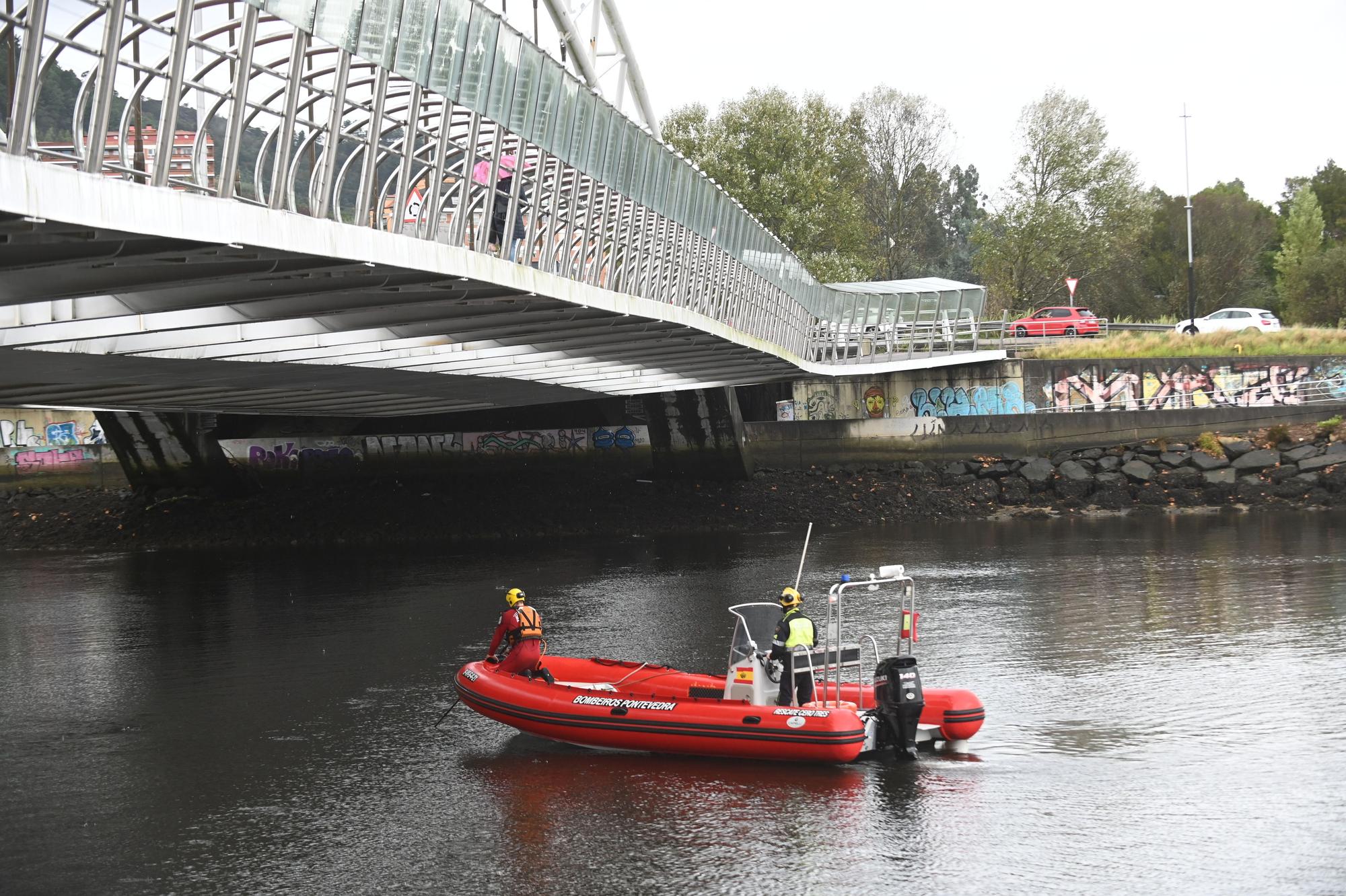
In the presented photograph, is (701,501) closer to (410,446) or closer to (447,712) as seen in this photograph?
(410,446)

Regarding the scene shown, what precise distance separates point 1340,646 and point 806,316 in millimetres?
20040

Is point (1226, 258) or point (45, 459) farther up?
point (1226, 258)

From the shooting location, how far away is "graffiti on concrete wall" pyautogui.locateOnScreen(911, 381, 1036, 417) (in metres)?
44.4

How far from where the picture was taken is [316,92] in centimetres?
1297

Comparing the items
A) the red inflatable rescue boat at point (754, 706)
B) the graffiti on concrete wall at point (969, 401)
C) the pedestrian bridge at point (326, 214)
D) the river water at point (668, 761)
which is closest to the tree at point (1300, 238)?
the graffiti on concrete wall at point (969, 401)

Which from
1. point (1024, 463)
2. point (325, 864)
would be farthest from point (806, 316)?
point (325, 864)

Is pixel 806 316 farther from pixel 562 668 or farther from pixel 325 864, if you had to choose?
pixel 325 864

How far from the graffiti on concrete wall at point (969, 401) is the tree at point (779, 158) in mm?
10711

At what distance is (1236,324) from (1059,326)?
683 cm

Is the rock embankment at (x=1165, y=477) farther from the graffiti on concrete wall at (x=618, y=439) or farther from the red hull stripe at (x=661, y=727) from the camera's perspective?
the red hull stripe at (x=661, y=727)

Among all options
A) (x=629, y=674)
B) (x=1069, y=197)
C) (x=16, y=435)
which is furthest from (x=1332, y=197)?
(x=629, y=674)

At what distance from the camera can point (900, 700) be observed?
13.8m

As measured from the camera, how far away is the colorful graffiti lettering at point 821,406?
44.2 m

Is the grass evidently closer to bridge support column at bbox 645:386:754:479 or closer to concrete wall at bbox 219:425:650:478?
bridge support column at bbox 645:386:754:479
